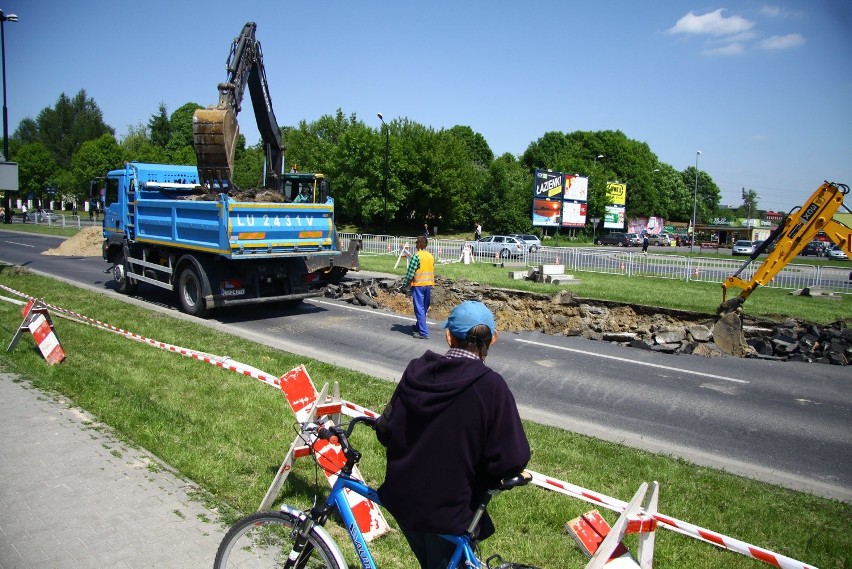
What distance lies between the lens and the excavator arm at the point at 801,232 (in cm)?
1360

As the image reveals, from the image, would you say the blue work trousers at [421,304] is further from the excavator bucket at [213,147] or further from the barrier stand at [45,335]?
the barrier stand at [45,335]

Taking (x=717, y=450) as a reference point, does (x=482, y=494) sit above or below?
above

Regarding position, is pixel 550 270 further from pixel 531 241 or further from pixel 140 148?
pixel 140 148

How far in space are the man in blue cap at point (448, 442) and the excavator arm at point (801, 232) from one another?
40.2 feet

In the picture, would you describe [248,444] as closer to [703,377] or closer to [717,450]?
[717,450]

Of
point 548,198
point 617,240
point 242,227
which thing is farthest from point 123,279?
point 617,240

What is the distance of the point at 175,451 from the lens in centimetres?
548

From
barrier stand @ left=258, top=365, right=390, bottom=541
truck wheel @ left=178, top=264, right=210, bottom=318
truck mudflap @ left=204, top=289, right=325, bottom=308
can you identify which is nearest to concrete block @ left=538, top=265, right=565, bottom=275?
truck mudflap @ left=204, top=289, right=325, bottom=308

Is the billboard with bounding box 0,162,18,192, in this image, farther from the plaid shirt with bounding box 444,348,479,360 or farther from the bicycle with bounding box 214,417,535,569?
the plaid shirt with bounding box 444,348,479,360

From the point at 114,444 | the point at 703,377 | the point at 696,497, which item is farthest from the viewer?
the point at 703,377

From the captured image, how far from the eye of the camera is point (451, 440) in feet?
8.43

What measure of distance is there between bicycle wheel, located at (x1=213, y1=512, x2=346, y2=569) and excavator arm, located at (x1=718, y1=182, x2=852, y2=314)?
481 inches

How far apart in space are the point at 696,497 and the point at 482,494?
127 inches

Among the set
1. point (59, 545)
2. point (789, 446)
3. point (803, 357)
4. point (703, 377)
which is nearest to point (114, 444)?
point (59, 545)
